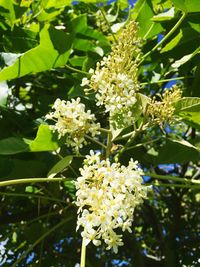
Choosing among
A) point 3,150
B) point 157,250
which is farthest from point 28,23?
point 157,250

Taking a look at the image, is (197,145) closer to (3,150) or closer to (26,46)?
(3,150)

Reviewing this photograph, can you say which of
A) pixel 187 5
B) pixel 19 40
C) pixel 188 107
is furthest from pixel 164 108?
pixel 19 40

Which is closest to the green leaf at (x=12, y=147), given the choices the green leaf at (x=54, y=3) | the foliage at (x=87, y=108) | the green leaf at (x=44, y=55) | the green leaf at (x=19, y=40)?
the foliage at (x=87, y=108)

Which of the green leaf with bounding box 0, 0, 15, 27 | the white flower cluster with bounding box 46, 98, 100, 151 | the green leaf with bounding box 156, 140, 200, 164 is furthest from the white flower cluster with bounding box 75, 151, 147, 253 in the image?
the green leaf with bounding box 0, 0, 15, 27

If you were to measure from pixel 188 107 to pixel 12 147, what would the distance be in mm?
407

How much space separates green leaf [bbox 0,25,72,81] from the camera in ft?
3.70

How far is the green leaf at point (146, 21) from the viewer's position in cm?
132

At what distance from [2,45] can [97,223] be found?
838 millimetres

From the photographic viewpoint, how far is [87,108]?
4.26 ft

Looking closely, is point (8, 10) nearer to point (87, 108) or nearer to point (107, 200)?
point (87, 108)

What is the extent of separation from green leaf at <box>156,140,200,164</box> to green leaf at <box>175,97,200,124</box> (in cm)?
15

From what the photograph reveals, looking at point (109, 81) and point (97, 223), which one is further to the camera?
point (109, 81)

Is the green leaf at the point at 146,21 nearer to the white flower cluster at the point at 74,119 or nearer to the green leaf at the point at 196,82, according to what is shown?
the green leaf at the point at 196,82

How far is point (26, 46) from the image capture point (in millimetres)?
1408
